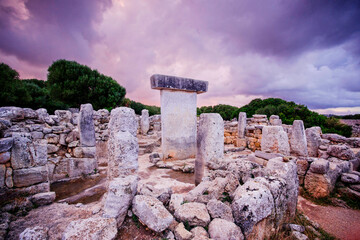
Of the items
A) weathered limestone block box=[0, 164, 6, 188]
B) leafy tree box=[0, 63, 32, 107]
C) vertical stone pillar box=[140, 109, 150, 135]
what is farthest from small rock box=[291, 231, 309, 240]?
leafy tree box=[0, 63, 32, 107]

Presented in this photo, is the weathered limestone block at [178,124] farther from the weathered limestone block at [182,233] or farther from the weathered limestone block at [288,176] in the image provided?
the weathered limestone block at [182,233]

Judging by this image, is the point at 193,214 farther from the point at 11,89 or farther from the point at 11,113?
the point at 11,89

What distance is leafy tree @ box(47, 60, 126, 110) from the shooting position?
17.1 m

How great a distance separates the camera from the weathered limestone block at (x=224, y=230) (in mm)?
1638

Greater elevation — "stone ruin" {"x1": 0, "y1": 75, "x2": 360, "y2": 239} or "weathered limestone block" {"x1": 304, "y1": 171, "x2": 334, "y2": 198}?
"stone ruin" {"x1": 0, "y1": 75, "x2": 360, "y2": 239}

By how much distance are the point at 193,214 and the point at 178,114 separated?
4.53 metres

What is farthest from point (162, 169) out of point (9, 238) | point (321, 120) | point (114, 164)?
point (321, 120)

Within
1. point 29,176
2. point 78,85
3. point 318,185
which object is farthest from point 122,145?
point 78,85

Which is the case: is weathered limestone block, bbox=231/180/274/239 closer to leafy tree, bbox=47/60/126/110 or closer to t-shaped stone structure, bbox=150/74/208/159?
t-shaped stone structure, bbox=150/74/208/159

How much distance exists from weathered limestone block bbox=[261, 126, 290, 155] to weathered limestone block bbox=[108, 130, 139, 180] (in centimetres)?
388

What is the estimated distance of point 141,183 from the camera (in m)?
3.21

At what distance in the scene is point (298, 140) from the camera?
5078 millimetres

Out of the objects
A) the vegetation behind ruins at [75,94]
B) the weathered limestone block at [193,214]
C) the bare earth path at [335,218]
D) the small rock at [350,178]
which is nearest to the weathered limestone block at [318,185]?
the bare earth path at [335,218]

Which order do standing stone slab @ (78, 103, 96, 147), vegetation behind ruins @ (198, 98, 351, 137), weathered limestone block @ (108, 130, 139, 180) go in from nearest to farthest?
weathered limestone block @ (108, 130, 139, 180), standing stone slab @ (78, 103, 96, 147), vegetation behind ruins @ (198, 98, 351, 137)
